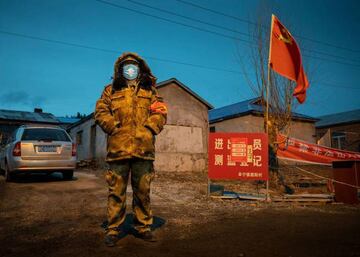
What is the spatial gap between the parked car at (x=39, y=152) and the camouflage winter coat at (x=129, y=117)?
5.62 meters

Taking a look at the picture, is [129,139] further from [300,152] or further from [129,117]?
[300,152]

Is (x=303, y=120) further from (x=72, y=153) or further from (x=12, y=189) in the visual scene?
(x=12, y=189)

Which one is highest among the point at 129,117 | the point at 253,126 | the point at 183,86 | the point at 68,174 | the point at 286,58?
the point at 183,86

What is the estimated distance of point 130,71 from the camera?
3.49 meters

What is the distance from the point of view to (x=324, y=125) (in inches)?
1326

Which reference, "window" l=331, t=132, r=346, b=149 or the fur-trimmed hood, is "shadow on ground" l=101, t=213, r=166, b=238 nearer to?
the fur-trimmed hood

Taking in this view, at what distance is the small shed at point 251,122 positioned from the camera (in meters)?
21.5

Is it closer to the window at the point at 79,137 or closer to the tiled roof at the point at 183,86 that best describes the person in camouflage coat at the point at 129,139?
the tiled roof at the point at 183,86

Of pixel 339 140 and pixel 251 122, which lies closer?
pixel 251 122

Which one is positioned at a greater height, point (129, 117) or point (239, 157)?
point (129, 117)

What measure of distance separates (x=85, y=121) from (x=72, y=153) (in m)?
12.4

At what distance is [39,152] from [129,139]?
6.02 meters

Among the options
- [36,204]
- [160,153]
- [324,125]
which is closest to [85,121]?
[160,153]

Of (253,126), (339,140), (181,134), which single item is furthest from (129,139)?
(339,140)
